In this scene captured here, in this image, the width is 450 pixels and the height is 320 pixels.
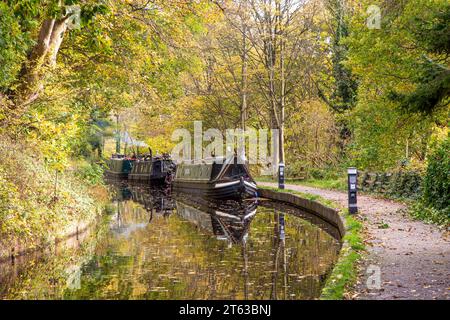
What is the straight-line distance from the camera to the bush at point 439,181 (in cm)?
1323

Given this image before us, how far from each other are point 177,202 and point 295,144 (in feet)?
30.5

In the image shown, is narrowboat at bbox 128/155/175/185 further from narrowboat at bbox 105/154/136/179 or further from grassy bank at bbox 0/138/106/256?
grassy bank at bbox 0/138/106/256

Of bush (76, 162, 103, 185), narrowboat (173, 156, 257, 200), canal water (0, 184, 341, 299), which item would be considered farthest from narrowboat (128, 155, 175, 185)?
canal water (0, 184, 341, 299)

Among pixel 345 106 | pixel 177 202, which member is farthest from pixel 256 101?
pixel 177 202

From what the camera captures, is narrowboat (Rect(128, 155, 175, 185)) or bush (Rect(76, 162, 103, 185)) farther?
narrowboat (Rect(128, 155, 175, 185))

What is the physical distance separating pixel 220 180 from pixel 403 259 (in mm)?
18552

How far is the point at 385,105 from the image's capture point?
21750 mm

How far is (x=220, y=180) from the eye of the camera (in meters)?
27.1

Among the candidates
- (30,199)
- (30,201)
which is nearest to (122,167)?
(30,199)

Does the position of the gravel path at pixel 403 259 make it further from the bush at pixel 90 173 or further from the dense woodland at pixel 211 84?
the bush at pixel 90 173

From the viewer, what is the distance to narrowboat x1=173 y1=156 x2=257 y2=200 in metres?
26.2

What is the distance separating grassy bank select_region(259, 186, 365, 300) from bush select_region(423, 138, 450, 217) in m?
2.09

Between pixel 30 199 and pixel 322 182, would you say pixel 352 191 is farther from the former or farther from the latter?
pixel 322 182

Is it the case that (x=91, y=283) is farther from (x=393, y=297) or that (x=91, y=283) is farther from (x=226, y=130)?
(x=226, y=130)
